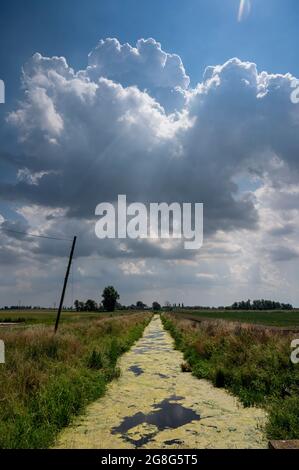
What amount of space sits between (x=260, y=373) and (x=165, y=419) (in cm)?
389

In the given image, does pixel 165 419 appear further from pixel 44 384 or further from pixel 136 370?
pixel 136 370

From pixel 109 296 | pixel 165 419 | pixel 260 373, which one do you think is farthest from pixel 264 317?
pixel 109 296

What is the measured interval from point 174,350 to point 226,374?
443 inches

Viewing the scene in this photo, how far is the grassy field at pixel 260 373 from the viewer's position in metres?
7.83

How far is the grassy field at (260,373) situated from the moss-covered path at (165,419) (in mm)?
401

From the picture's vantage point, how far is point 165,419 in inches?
356

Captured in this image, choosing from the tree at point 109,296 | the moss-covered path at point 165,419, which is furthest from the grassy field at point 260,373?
the tree at point 109,296

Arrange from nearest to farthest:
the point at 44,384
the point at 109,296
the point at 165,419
→ 1. the point at 165,419
2. the point at 44,384
3. the point at 109,296

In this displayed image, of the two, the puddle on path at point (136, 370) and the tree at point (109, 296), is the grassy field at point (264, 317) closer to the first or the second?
the puddle on path at point (136, 370)

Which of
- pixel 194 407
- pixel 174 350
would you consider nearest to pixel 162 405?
pixel 194 407

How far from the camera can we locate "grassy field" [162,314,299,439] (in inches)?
308

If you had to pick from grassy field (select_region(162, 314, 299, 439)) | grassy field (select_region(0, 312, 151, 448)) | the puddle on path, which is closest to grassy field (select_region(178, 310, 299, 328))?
grassy field (select_region(162, 314, 299, 439))

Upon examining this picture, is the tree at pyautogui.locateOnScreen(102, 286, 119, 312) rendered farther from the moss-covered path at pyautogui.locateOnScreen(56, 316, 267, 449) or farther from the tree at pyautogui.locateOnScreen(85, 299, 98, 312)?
the moss-covered path at pyautogui.locateOnScreen(56, 316, 267, 449)

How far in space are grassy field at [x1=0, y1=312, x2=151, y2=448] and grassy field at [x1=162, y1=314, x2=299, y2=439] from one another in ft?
13.0
